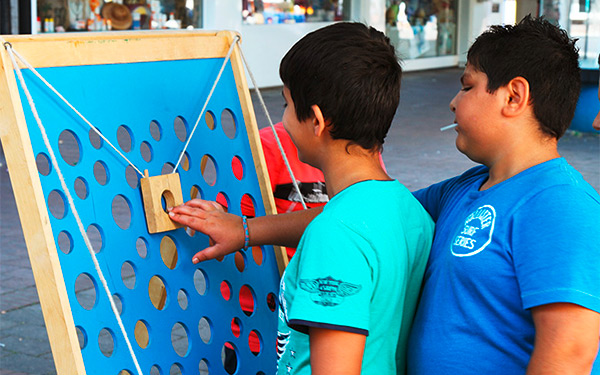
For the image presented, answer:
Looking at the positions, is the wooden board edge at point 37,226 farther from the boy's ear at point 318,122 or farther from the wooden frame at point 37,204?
the boy's ear at point 318,122

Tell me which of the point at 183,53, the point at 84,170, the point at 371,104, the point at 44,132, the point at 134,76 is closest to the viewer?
the point at 371,104

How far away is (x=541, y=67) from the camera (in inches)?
55.0

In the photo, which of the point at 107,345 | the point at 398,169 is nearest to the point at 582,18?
the point at 398,169

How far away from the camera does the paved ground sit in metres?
4.05

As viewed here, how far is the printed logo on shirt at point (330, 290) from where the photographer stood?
132 cm

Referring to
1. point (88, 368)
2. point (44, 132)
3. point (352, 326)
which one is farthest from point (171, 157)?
point (352, 326)

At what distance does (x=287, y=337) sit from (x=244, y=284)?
0.53m

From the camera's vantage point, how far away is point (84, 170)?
1.68m

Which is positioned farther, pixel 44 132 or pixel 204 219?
pixel 204 219

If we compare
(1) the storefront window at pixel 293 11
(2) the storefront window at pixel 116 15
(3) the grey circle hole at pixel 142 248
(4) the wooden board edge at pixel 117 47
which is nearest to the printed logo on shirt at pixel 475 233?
(3) the grey circle hole at pixel 142 248

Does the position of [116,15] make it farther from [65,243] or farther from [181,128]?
[65,243]

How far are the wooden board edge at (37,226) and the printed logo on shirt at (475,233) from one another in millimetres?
745

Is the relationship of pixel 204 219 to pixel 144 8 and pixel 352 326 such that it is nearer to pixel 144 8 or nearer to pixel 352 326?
pixel 352 326

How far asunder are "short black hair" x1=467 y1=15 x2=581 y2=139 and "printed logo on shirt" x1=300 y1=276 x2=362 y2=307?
1.46ft
